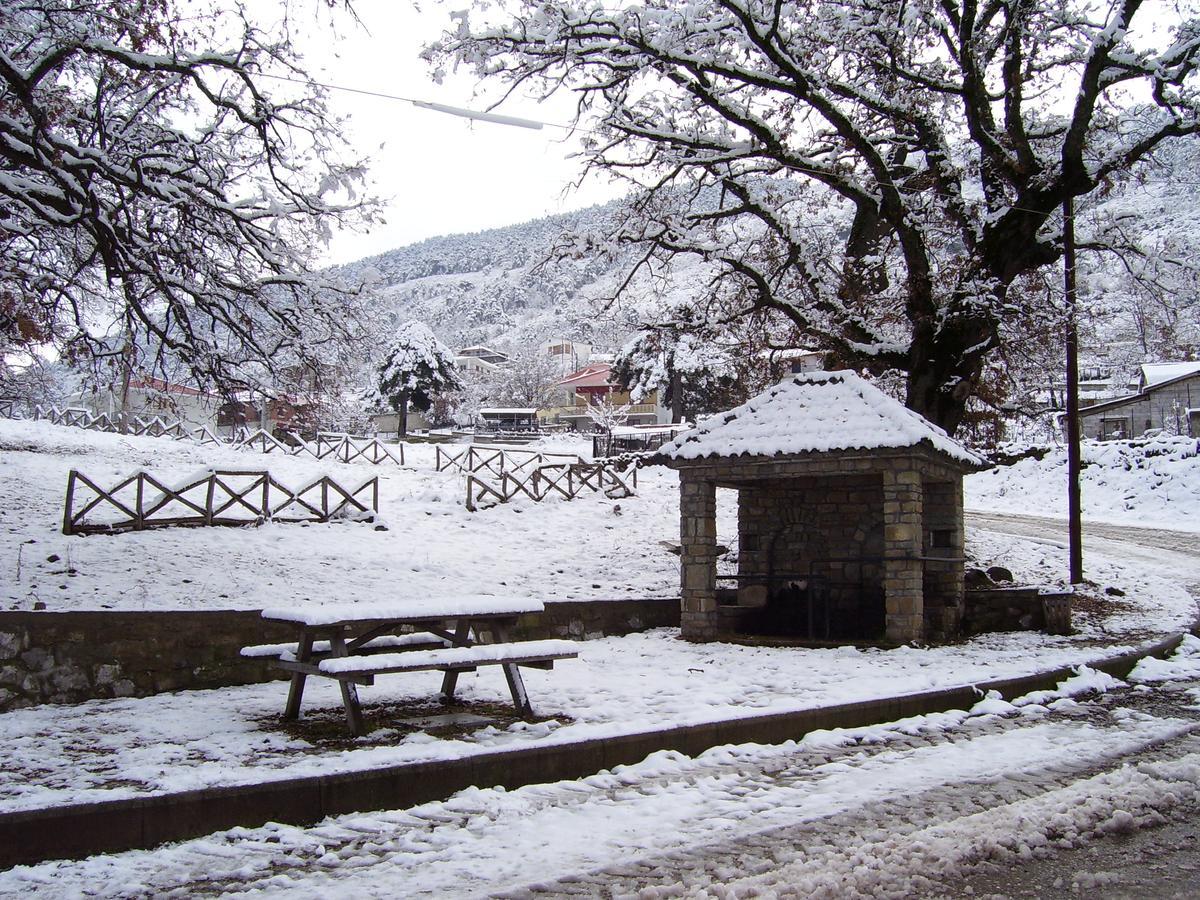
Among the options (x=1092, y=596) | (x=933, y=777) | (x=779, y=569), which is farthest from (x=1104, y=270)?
(x=933, y=777)

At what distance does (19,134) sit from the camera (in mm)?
7887

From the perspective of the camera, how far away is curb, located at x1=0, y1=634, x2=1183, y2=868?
164 inches

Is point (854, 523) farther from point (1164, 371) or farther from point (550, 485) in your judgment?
point (1164, 371)

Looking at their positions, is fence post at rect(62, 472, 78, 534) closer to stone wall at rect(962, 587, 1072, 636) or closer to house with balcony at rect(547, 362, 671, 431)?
stone wall at rect(962, 587, 1072, 636)

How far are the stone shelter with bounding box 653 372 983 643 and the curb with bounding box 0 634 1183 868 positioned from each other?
3.84m

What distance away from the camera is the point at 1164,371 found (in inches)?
1494

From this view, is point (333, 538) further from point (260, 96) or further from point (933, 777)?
point (933, 777)

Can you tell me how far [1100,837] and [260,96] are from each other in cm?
961

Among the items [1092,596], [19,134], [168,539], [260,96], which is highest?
[260,96]

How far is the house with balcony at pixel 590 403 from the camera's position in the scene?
216 feet

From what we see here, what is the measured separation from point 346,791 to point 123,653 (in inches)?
154

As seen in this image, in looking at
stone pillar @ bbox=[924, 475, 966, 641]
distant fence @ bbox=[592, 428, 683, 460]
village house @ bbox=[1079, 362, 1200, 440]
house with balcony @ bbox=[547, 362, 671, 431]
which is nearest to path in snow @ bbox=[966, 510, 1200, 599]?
stone pillar @ bbox=[924, 475, 966, 641]

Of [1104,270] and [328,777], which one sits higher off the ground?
[1104,270]

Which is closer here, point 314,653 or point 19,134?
point 314,653
